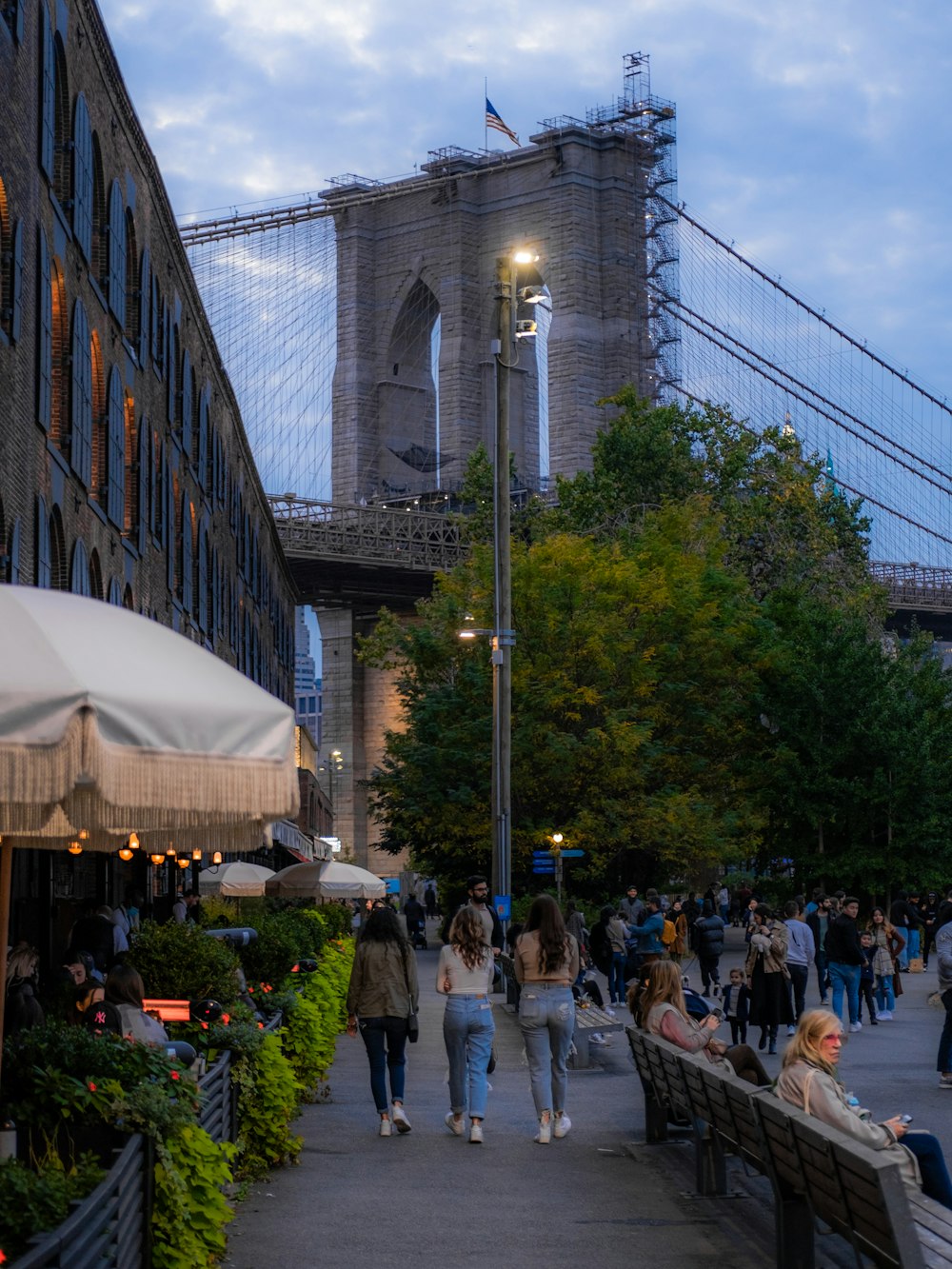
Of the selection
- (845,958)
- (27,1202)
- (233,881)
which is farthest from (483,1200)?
(233,881)

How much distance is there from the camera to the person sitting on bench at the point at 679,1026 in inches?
454

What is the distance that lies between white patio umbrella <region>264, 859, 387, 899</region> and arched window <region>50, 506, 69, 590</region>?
10748 mm

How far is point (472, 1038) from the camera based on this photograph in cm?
1258

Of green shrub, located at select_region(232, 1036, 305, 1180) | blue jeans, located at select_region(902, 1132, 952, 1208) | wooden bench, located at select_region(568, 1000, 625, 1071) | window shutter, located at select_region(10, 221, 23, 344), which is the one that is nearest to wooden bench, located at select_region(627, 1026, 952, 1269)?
blue jeans, located at select_region(902, 1132, 952, 1208)

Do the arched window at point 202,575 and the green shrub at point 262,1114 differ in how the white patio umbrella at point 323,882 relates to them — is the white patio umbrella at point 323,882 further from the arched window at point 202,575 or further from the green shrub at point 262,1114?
the green shrub at point 262,1114

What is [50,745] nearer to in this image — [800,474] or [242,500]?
[242,500]

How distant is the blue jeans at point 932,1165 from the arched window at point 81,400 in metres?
14.5

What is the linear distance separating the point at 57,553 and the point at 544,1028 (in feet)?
33.8


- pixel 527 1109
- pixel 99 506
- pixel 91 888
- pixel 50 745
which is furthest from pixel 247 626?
pixel 50 745

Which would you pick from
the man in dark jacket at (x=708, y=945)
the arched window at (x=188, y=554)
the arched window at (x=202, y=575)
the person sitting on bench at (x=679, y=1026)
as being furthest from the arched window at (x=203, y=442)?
the person sitting on bench at (x=679, y=1026)

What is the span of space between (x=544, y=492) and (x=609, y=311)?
1048cm

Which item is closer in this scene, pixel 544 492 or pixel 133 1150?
pixel 133 1150

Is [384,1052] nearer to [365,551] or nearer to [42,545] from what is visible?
[42,545]

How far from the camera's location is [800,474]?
60.5 m
